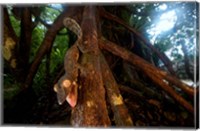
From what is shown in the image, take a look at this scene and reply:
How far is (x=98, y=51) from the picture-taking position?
1.58 metres

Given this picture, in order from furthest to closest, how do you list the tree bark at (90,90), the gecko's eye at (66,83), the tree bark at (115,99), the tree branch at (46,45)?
the tree branch at (46,45) < the tree bark at (115,99) < the tree bark at (90,90) < the gecko's eye at (66,83)

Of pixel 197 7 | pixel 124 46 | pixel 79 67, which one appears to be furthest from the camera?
pixel 124 46

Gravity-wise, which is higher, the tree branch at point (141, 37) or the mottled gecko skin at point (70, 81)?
the tree branch at point (141, 37)

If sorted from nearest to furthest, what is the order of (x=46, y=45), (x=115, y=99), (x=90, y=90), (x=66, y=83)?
1. (x=66, y=83)
2. (x=90, y=90)
3. (x=115, y=99)
4. (x=46, y=45)

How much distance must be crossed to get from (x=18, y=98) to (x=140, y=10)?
71 cm

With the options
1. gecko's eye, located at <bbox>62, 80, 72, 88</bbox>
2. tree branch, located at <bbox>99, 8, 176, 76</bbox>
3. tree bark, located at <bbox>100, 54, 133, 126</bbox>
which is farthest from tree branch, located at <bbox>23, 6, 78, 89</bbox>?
gecko's eye, located at <bbox>62, 80, 72, 88</bbox>

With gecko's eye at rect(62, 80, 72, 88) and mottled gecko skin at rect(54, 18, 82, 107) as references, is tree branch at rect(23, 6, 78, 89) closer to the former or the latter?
mottled gecko skin at rect(54, 18, 82, 107)

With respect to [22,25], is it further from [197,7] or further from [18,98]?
[197,7]

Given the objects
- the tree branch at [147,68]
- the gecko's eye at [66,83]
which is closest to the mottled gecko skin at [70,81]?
the gecko's eye at [66,83]

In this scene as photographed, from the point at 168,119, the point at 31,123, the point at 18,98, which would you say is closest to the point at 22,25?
the point at 18,98

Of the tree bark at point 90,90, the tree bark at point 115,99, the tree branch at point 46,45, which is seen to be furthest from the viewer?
the tree branch at point 46,45

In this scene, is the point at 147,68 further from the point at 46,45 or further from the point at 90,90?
the point at 46,45

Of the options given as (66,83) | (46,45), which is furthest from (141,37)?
(66,83)

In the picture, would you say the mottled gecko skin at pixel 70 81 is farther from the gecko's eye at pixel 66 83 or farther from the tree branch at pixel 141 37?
the tree branch at pixel 141 37
